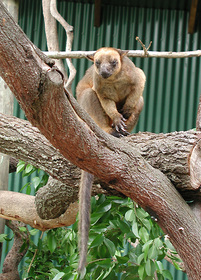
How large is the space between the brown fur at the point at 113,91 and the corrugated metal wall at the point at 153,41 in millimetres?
2553

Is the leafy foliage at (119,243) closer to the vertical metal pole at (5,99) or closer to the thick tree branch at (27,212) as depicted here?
the thick tree branch at (27,212)

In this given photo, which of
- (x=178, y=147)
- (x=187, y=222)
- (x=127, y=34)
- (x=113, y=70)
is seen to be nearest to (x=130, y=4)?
(x=127, y=34)

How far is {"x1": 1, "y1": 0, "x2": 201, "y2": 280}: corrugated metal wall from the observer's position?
7.43 m

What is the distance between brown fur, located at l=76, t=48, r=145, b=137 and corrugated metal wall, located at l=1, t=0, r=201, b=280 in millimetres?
2553

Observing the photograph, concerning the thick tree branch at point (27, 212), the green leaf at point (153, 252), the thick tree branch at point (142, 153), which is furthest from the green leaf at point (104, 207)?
the thick tree branch at point (27, 212)

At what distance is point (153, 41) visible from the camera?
761 cm

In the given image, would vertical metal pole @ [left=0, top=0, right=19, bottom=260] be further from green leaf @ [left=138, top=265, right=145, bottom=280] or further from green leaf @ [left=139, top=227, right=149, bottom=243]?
green leaf @ [left=138, top=265, right=145, bottom=280]

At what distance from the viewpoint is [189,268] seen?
9.76ft

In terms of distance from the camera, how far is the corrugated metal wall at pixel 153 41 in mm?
7430

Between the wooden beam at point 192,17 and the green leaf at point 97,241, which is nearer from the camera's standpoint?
the green leaf at point 97,241

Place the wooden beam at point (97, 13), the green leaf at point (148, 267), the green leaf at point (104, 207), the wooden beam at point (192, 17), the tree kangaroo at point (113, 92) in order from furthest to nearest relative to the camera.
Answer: the wooden beam at point (97, 13) → the wooden beam at point (192, 17) → the tree kangaroo at point (113, 92) → the green leaf at point (104, 207) → the green leaf at point (148, 267)

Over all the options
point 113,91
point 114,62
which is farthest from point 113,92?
point 114,62

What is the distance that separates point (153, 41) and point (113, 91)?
3178 mm

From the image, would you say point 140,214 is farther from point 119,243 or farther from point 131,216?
point 119,243
